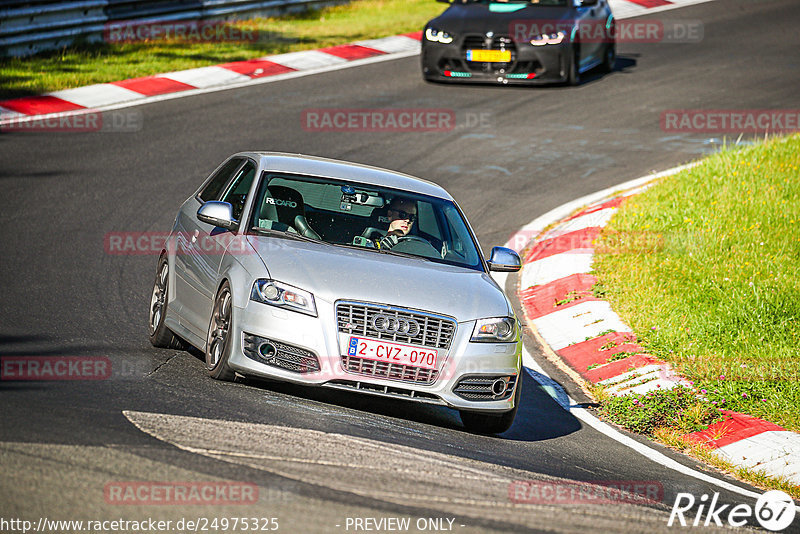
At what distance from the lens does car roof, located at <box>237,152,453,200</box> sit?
8562 millimetres

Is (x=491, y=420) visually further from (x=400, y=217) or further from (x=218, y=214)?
(x=218, y=214)

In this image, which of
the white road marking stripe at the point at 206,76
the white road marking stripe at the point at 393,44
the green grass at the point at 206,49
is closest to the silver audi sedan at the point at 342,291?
the green grass at the point at 206,49

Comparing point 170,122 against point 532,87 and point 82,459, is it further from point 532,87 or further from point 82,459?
point 82,459

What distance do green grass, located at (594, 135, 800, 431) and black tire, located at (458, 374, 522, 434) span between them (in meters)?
1.95

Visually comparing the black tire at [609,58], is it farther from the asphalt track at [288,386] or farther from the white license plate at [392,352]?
the white license plate at [392,352]

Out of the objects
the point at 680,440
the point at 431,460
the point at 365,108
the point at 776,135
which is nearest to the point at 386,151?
the point at 365,108

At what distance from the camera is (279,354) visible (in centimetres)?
712

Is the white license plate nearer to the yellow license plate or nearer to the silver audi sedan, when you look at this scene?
the silver audi sedan

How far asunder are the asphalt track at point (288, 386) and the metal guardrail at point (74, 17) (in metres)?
3.07

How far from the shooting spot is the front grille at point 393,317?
7.09 metres

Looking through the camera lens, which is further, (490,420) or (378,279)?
(490,420)

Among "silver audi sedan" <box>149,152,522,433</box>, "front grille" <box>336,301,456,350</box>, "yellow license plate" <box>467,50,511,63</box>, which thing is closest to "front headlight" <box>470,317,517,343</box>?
"silver audi sedan" <box>149,152,522,433</box>

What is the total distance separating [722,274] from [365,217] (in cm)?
425

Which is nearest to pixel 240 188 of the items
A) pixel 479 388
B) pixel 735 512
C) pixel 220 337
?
pixel 220 337
